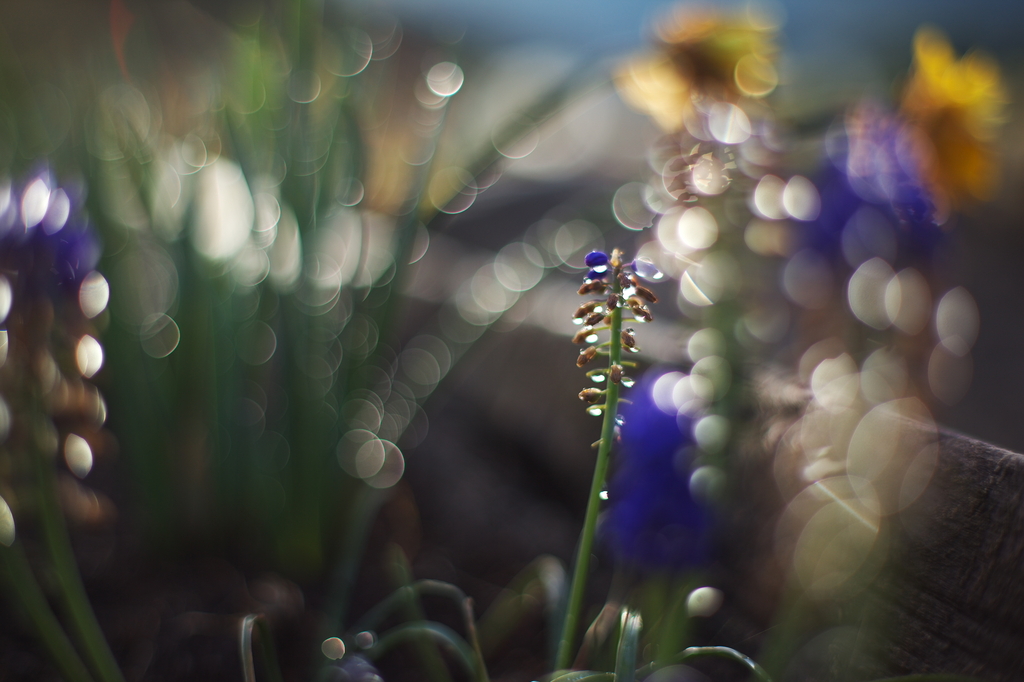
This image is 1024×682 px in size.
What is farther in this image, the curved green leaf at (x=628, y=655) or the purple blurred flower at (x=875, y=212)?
the purple blurred flower at (x=875, y=212)

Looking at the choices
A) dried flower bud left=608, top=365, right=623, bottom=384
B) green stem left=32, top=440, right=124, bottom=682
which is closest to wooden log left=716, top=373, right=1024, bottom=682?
dried flower bud left=608, top=365, right=623, bottom=384

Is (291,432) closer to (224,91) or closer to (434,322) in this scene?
(224,91)

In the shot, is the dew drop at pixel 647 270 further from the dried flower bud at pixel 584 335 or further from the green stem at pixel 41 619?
the green stem at pixel 41 619

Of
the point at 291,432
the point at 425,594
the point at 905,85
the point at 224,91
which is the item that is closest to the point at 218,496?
the point at 291,432

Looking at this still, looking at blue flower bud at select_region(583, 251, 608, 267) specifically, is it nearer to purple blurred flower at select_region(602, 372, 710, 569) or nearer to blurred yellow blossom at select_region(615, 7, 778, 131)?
purple blurred flower at select_region(602, 372, 710, 569)

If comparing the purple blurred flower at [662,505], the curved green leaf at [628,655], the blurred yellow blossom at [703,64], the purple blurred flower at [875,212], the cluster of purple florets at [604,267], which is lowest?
the curved green leaf at [628,655]

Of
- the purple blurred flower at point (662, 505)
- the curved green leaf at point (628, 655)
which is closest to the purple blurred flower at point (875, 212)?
the purple blurred flower at point (662, 505)
